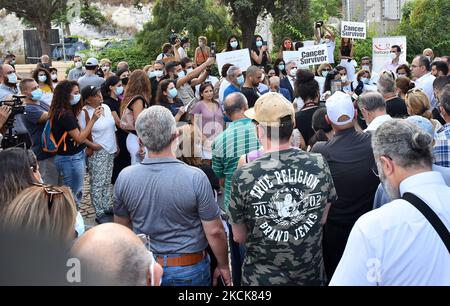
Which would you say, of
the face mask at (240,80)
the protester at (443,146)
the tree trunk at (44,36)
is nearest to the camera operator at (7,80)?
the face mask at (240,80)

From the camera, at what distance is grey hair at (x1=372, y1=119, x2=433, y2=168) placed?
7.71 feet

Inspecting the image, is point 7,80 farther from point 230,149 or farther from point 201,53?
point 201,53

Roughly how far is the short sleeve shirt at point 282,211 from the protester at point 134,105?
3.69 m

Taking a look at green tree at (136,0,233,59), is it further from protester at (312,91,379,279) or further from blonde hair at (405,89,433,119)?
protester at (312,91,379,279)

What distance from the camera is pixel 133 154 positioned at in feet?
22.4

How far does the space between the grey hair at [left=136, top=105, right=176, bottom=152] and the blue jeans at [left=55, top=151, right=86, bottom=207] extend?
3.05 m

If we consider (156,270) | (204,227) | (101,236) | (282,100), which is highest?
(282,100)

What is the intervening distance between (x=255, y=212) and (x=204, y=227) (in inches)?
20.6

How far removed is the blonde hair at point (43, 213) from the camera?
2432mm

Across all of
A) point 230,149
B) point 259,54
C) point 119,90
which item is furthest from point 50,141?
point 259,54

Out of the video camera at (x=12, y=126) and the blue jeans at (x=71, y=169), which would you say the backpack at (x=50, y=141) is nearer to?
the blue jeans at (x=71, y=169)

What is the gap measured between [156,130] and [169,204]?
48 cm

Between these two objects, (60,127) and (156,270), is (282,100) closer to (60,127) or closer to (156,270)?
(156,270)

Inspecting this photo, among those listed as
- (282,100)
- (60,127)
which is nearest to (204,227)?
(282,100)
